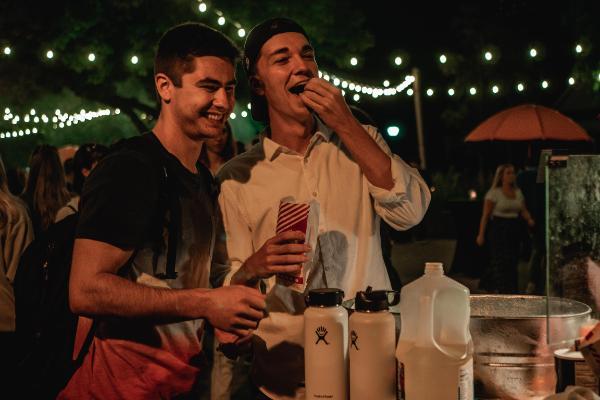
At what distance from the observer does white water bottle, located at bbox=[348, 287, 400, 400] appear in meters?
2.46

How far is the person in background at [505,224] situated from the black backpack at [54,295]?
975 cm

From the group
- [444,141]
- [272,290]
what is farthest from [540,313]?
[444,141]

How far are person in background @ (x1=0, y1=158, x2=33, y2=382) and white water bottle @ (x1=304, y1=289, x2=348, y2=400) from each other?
3.27m

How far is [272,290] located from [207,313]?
54 centimetres

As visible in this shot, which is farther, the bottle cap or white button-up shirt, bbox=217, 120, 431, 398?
white button-up shirt, bbox=217, 120, 431, 398

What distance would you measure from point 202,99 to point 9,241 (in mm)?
3171

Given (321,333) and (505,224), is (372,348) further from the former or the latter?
(505,224)

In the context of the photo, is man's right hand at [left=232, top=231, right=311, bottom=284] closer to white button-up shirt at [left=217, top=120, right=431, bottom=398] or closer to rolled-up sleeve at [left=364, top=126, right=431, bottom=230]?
white button-up shirt at [left=217, top=120, right=431, bottom=398]

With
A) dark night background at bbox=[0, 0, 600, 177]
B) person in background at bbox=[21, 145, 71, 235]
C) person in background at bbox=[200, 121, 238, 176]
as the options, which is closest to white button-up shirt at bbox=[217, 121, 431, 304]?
person in background at bbox=[200, 121, 238, 176]

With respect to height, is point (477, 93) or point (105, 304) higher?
point (477, 93)

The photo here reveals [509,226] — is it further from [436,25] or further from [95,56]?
[436,25]

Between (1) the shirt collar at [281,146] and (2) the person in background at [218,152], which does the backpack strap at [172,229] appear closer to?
(1) the shirt collar at [281,146]

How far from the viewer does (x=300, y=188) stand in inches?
129

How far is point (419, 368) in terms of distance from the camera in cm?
242
